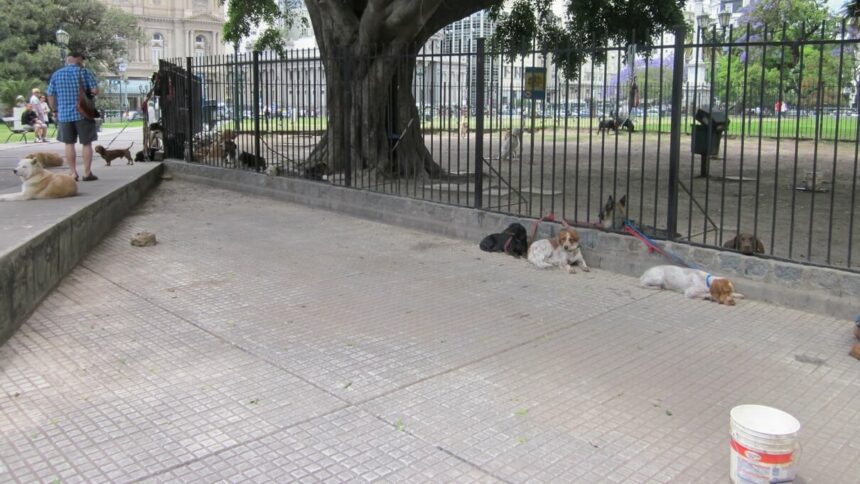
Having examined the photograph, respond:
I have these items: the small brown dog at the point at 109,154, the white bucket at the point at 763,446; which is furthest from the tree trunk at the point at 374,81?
the white bucket at the point at 763,446

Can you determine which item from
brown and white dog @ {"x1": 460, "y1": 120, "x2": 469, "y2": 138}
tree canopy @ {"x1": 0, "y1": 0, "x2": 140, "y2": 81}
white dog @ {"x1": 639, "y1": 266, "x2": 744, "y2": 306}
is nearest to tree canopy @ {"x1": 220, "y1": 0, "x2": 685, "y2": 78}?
brown and white dog @ {"x1": 460, "y1": 120, "x2": 469, "y2": 138}

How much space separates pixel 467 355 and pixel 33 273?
3521 mm

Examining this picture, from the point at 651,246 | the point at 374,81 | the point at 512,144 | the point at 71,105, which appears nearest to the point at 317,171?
the point at 374,81

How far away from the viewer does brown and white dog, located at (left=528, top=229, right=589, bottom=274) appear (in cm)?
720

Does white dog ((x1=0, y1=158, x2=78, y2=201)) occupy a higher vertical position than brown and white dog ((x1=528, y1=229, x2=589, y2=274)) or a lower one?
higher

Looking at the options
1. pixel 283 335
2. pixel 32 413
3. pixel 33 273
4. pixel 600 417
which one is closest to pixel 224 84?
pixel 33 273

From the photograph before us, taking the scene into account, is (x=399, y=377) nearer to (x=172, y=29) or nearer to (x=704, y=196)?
(x=704, y=196)

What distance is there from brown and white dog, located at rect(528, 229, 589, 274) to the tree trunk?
3.79 meters

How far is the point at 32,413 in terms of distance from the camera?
12.7ft

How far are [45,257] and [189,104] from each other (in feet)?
29.2

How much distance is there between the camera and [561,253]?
7.32 metres

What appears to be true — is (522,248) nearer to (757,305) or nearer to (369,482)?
(757,305)

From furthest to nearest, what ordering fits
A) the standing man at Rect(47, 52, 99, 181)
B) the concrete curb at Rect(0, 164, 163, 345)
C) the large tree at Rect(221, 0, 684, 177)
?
the large tree at Rect(221, 0, 684, 177) < the standing man at Rect(47, 52, 99, 181) < the concrete curb at Rect(0, 164, 163, 345)

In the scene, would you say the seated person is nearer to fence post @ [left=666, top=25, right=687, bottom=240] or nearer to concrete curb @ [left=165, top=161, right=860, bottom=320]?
concrete curb @ [left=165, top=161, right=860, bottom=320]
